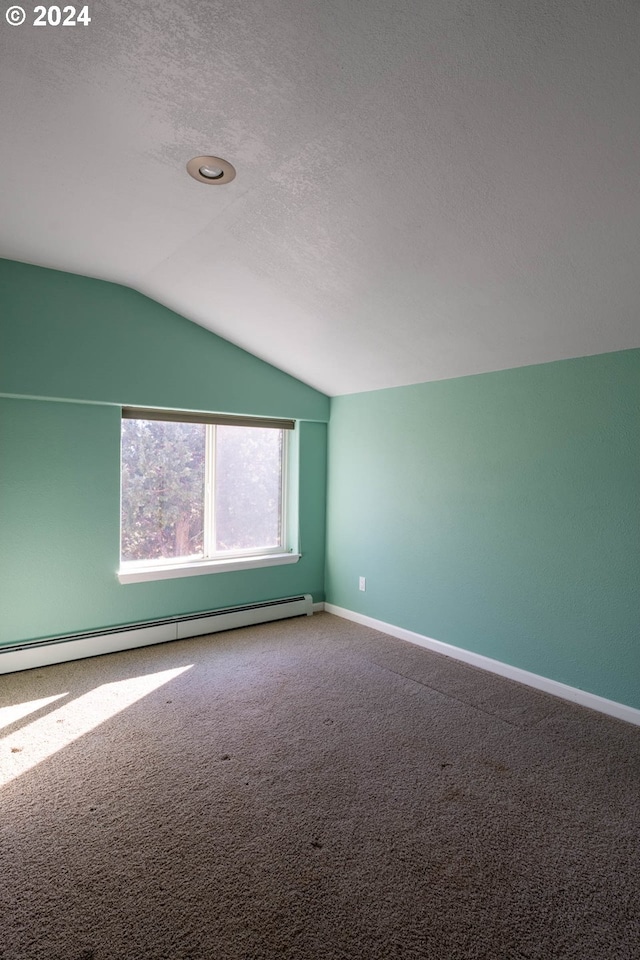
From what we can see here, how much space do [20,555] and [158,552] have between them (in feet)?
3.06

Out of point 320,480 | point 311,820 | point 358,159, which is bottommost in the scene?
point 311,820

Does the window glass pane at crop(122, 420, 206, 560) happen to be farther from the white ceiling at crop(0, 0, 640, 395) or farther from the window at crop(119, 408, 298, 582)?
the white ceiling at crop(0, 0, 640, 395)

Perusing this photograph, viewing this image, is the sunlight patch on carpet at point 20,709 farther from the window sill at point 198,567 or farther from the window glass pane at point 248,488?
the window glass pane at point 248,488

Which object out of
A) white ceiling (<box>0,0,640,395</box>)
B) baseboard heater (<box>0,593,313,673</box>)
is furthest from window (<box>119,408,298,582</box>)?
white ceiling (<box>0,0,640,395</box>)

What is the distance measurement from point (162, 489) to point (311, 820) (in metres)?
2.56

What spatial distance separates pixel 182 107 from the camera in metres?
1.79

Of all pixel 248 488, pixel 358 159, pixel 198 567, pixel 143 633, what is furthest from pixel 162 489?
pixel 358 159

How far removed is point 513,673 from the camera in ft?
10.4

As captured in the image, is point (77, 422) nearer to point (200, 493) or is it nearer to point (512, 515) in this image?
point (200, 493)

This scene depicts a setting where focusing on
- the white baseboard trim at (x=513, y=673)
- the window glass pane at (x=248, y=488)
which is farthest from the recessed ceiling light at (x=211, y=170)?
the white baseboard trim at (x=513, y=673)

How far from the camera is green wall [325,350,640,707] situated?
273cm

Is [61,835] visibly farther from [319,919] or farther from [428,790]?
[428,790]

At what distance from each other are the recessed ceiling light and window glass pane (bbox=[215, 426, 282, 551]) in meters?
2.15

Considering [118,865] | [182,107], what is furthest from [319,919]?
[182,107]
